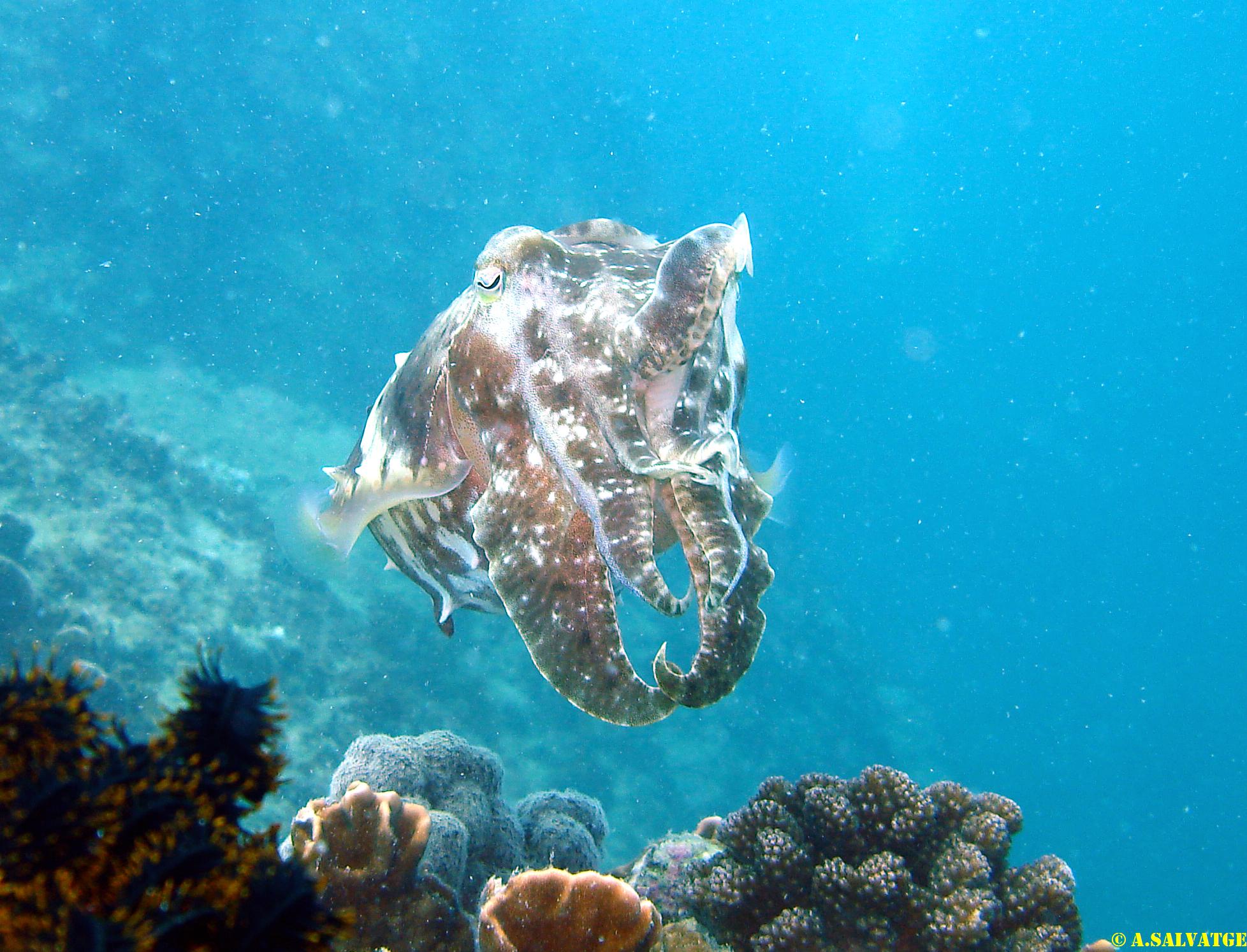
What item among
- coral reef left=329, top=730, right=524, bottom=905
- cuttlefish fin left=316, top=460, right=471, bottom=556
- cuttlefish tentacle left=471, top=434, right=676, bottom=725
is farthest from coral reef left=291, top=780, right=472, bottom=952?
cuttlefish tentacle left=471, top=434, right=676, bottom=725

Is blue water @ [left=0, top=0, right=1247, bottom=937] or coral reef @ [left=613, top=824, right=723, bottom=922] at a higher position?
blue water @ [left=0, top=0, right=1247, bottom=937]

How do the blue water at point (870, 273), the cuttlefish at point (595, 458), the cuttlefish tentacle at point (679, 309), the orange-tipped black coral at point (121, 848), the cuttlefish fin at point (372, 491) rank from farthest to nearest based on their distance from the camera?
the blue water at point (870, 273)
the cuttlefish fin at point (372, 491)
the cuttlefish tentacle at point (679, 309)
the cuttlefish at point (595, 458)
the orange-tipped black coral at point (121, 848)

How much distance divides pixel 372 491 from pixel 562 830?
3.18 metres

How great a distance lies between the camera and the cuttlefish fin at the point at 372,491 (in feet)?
9.88

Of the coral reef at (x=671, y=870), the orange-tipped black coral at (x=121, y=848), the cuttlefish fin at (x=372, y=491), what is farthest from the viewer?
the coral reef at (x=671, y=870)

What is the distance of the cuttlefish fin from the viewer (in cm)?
301

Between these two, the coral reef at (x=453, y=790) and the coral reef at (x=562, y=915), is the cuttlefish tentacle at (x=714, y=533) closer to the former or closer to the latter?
the coral reef at (x=562, y=915)

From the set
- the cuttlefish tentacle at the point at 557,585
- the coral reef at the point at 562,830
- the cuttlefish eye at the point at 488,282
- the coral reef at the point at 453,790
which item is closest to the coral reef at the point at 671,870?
the coral reef at the point at 562,830

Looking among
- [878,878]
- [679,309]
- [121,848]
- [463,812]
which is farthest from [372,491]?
[878,878]

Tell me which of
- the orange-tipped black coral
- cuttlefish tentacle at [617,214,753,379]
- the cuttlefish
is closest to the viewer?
the orange-tipped black coral

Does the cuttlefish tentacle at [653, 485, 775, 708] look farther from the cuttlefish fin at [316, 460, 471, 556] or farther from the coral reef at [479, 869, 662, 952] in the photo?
the cuttlefish fin at [316, 460, 471, 556]

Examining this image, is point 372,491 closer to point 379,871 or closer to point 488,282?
point 488,282

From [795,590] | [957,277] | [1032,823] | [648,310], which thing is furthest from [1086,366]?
[648,310]

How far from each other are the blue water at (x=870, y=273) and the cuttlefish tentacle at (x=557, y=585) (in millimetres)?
2220
